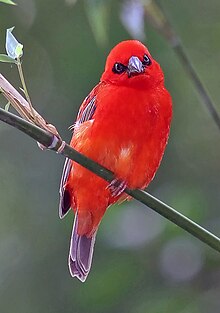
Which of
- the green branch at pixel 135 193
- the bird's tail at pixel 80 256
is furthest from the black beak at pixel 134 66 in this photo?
the green branch at pixel 135 193

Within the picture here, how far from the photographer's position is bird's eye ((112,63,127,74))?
11.5 ft

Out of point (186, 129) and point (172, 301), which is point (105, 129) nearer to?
point (172, 301)

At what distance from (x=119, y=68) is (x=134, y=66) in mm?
72

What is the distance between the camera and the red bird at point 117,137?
3.23 meters

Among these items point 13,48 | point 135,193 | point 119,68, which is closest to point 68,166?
point 119,68

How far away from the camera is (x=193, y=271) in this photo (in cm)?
399

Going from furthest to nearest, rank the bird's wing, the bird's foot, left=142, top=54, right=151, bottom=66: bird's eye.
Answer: left=142, top=54, right=151, bottom=66: bird's eye → the bird's wing → the bird's foot

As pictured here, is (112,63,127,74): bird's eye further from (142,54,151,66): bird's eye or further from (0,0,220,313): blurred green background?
(0,0,220,313): blurred green background

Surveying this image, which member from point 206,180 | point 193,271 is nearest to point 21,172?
point 206,180

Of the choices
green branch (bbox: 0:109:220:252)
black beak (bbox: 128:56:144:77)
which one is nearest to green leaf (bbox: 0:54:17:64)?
green branch (bbox: 0:109:220:252)

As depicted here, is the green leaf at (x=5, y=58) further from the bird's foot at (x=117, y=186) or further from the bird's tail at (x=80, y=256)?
the bird's tail at (x=80, y=256)

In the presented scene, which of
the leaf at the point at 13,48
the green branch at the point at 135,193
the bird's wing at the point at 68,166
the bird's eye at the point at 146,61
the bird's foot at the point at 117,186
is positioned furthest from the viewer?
the bird's eye at the point at 146,61

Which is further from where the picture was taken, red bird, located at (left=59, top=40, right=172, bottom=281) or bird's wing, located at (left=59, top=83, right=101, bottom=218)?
bird's wing, located at (left=59, top=83, right=101, bottom=218)

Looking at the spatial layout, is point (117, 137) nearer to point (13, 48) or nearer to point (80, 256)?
point (80, 256)
